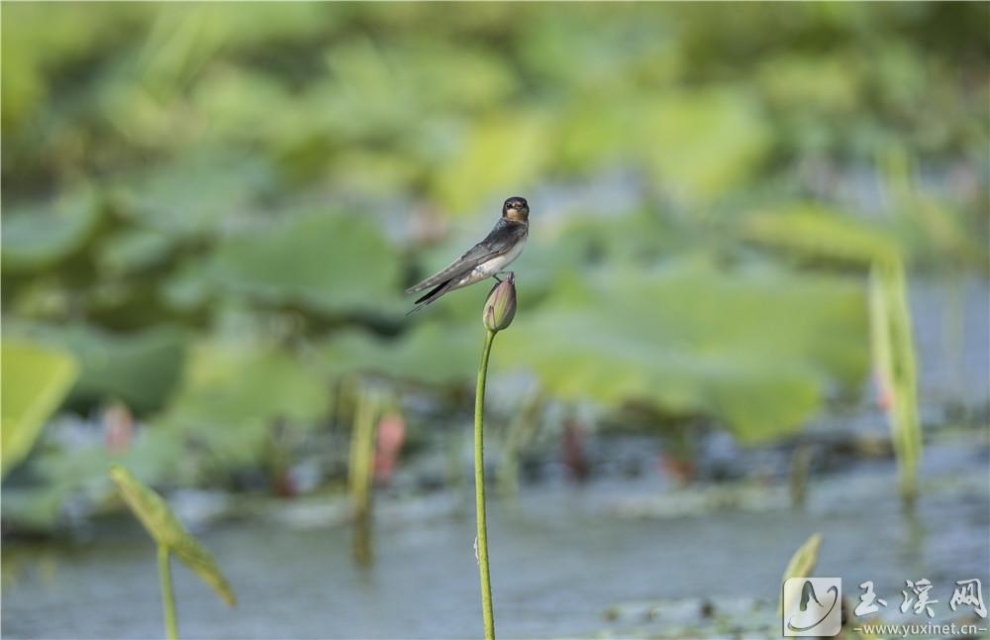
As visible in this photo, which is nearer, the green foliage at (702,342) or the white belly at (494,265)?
the white belly at (494,265)

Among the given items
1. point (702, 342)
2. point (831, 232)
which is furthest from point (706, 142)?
point (702, 342)

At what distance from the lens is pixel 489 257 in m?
1.41

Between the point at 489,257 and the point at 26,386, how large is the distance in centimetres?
155

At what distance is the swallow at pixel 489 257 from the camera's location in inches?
55.4

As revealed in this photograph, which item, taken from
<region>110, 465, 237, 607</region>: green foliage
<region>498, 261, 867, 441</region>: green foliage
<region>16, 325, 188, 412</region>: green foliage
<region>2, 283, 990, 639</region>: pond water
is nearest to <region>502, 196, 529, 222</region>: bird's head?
<region>110, 465, 237, 607</region>: green foliage

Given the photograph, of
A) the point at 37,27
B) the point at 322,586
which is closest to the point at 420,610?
the point at 322,586

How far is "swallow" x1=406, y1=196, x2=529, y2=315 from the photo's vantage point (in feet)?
4.62

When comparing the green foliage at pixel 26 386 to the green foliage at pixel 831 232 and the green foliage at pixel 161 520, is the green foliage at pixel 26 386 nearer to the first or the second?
the green foliage at pixel 161 520

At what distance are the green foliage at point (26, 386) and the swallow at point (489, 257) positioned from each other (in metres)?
1.49

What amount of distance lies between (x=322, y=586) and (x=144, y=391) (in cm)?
79

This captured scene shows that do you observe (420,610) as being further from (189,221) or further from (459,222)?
(459,222)

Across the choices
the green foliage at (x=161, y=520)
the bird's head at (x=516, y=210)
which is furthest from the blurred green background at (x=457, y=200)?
the bird's head at (x=516, y=210)

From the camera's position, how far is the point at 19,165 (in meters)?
8.66

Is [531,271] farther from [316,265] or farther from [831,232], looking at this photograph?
[831,232]
